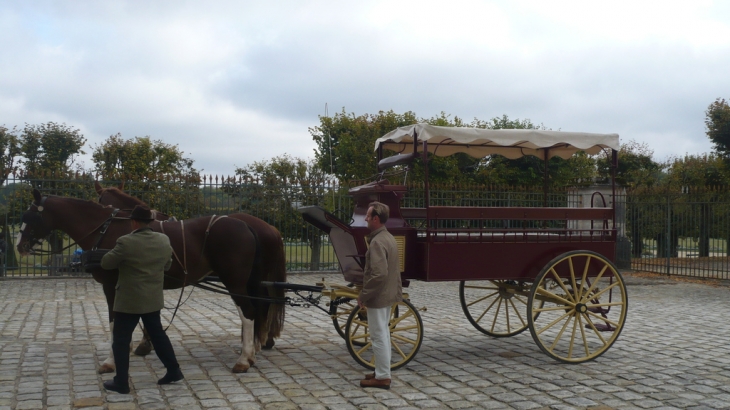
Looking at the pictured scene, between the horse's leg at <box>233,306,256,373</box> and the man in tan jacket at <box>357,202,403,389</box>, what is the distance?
1271 mm

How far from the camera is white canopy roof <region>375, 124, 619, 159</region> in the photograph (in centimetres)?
740

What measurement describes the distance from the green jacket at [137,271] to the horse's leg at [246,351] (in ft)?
3.52

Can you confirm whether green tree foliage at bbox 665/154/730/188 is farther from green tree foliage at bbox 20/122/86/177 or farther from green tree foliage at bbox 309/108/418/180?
green tree foliage at bbox 20/122/86/177

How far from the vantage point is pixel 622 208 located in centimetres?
1908

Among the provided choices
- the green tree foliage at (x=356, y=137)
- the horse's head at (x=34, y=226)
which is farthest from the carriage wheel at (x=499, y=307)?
the green tree foliage at (x=356, y=137)

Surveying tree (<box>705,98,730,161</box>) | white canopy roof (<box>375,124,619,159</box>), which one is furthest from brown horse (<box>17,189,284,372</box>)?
tree (<box>705,98,730,161</box>)

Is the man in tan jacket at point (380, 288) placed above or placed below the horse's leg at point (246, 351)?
above

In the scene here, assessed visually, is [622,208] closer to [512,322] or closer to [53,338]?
[512,322]

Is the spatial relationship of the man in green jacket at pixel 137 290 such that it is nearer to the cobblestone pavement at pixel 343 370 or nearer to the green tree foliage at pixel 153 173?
the cobblestone pavement at pixel 343 370

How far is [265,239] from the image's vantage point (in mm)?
7461

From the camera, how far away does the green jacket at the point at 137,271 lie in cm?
586

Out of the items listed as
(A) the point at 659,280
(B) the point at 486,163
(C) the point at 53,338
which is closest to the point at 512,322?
(C) the point at 53,338

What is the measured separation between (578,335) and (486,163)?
1485 centimetres

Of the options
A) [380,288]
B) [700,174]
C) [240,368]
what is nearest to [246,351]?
[240,368]
